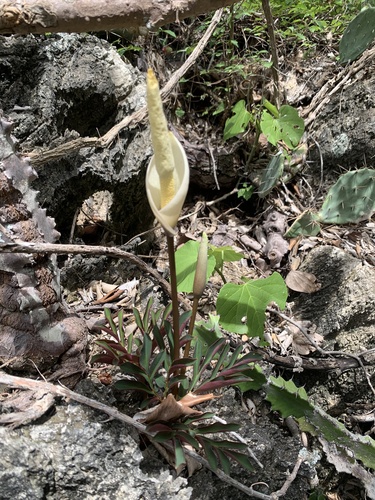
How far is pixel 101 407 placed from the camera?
106 cm

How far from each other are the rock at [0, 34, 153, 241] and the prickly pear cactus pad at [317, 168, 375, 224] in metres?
0.85

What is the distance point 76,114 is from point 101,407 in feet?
4.13

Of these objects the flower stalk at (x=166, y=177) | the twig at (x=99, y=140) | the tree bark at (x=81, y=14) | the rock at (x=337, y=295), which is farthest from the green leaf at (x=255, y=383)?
the tree bark at (x=81, y=14)

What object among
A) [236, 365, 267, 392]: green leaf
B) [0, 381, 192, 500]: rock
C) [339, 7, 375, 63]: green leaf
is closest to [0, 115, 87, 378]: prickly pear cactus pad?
[0, 381, 192, 500]: rock

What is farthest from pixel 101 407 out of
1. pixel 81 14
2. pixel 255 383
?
pixel 81 14

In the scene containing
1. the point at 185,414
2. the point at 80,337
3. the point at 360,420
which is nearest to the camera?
the point at 185,414

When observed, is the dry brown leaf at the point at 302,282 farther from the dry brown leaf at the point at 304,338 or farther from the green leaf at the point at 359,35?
the green leaf at the point at 359,35

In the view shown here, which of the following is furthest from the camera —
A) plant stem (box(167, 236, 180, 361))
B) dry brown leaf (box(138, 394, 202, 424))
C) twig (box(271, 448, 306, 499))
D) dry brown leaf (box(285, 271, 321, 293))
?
dry brown leaf (box(285, 271, 321, 293))

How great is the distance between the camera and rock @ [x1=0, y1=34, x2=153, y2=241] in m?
1.61

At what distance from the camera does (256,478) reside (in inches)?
44.2

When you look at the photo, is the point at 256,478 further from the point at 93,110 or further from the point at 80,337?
the point at 93,110

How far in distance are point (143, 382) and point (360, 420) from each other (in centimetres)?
94

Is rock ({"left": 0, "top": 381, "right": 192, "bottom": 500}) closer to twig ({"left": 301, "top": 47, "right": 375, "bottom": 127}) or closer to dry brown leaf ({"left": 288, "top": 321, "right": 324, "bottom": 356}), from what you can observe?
dry brown leaf ({"left": 288, "top": 321, "right": 324, "bottom": 356})

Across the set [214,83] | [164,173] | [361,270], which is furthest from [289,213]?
[164,173]
